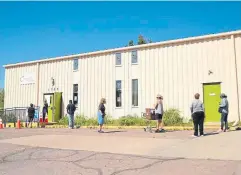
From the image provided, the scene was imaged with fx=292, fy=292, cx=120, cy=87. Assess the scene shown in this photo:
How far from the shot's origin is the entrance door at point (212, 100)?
17.3 m

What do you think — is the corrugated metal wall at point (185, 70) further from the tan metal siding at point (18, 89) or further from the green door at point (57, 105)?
the tan metal siding at point (18, 89)

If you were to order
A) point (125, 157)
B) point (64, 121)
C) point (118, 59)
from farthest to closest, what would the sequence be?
point (64, 121) < point (118, 59) < point (125, 157)

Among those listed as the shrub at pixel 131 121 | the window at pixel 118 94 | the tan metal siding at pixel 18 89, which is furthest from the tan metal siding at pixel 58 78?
the shrub at pixel 131 121

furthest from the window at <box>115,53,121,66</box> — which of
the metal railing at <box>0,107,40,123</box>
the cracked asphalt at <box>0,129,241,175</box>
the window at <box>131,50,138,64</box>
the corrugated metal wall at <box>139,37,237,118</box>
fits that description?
the cracked asphalt at <box>0,129,241,175</box>

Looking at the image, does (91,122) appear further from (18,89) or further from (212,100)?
(18,89)

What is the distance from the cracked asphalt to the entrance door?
7.88 meters

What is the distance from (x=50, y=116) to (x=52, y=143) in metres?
12.6

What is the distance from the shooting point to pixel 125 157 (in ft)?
23.9

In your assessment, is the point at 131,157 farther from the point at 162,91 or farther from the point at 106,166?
the point at 162,91

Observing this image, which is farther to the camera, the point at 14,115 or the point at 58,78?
the point at 58,78

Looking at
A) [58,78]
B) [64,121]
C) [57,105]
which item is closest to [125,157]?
[64,121]

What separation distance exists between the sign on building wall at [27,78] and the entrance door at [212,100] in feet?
47.9

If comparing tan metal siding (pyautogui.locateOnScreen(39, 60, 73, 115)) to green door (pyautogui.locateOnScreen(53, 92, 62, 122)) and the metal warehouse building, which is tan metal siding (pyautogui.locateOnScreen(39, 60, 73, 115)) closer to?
the metal warehouse building

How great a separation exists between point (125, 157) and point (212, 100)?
38.1ft
